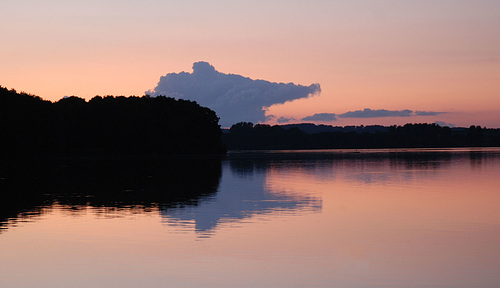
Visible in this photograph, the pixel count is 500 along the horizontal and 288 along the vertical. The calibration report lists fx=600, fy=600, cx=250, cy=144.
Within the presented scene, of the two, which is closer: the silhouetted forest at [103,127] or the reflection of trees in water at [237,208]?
the reflection of trees in water at [237,208]

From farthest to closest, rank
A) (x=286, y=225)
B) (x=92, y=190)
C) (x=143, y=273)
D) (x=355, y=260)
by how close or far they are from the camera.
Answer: (x=92, y=190), (x=286, y=225), (x=355, y=260), (x=143, y=273)

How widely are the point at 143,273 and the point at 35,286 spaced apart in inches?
112

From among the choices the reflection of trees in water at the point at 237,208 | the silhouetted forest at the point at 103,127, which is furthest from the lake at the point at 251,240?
the silhouetted forest at the point at 103,127

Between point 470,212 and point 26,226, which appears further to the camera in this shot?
point 470,212

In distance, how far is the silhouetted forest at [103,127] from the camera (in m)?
125

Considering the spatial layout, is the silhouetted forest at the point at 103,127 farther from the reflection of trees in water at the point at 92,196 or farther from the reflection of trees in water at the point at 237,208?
the reflection of trees in water at the point at 237,208

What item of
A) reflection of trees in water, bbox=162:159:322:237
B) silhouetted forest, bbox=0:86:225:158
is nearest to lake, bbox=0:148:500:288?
reflection of trees in water, bbox=162:159:322:237

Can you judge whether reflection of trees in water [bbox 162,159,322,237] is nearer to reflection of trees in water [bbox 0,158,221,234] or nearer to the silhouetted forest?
reflection of trees in water [bbox 0,158,221,234]

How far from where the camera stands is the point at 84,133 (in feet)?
508

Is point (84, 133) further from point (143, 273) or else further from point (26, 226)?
point (143, 273)

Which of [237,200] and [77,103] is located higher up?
[77,103]

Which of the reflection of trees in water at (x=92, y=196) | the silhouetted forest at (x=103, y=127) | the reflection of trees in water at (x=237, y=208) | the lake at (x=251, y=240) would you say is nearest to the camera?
the lake at (x=251, y=240)

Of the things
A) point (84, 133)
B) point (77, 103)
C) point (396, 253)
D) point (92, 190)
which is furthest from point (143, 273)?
point (77, 103)

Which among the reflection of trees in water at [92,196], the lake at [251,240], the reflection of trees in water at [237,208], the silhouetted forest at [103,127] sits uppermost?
the silhouetted forest at [103,127]
